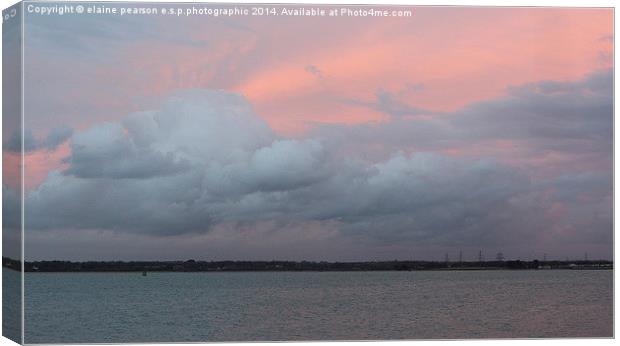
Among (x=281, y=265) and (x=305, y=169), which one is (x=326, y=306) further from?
(x=305, y=169)

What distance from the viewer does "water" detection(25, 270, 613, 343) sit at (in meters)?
22.8

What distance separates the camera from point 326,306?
77.9 ft

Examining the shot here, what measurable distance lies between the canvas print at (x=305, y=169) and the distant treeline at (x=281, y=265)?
0.13 ft

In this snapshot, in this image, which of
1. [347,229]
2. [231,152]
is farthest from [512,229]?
[231,152]

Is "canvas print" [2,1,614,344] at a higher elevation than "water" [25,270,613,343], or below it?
higher

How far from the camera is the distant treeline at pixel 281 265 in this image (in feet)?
74.8

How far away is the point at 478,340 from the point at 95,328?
560 cm

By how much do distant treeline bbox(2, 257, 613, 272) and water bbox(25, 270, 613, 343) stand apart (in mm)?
124

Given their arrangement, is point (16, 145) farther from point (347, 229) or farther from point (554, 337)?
point (554, 337)

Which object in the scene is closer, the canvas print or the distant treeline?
the canvas print

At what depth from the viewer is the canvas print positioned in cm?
2242

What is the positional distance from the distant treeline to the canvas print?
0.13 feet

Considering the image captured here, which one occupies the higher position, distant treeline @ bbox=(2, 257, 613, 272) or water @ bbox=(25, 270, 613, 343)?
distant treeline @ bbox=(2, 257, 613, 272)

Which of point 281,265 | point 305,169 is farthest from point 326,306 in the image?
point 305,169
